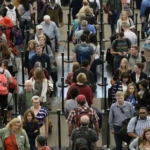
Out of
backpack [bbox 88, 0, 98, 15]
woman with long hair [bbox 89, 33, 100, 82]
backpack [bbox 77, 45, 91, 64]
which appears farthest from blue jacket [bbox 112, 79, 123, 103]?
backpack [bbox 88, 0, 98, 15]

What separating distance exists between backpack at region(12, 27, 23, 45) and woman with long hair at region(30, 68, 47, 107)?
495 centimetres

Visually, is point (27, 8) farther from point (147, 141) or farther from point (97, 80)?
point (147, 141)

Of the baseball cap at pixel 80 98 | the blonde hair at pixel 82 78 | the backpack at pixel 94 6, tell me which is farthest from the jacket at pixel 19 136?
the backpack at pixel 94 6

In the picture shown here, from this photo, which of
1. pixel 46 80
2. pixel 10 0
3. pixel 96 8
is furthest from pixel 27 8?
pixel 46 80

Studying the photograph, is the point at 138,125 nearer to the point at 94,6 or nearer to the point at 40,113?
the point at 40,113

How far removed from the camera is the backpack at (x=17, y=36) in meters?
23.1

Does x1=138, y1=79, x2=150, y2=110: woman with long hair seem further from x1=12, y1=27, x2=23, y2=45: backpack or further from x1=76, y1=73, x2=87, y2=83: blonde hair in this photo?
x1=12, y1=27, x2=23, y2=45: backpack

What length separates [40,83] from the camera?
1838 centimetres

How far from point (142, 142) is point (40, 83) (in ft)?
12.7

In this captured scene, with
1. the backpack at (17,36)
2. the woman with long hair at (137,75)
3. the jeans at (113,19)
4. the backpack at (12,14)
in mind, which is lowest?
the woman with long hair at (137,75)

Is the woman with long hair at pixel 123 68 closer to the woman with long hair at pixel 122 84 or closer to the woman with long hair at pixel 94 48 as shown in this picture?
the woman with long hair at pixel 122 84

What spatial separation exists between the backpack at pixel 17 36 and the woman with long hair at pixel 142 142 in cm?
851

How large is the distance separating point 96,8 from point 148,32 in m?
3.21

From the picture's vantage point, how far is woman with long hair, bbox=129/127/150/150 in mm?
15250
